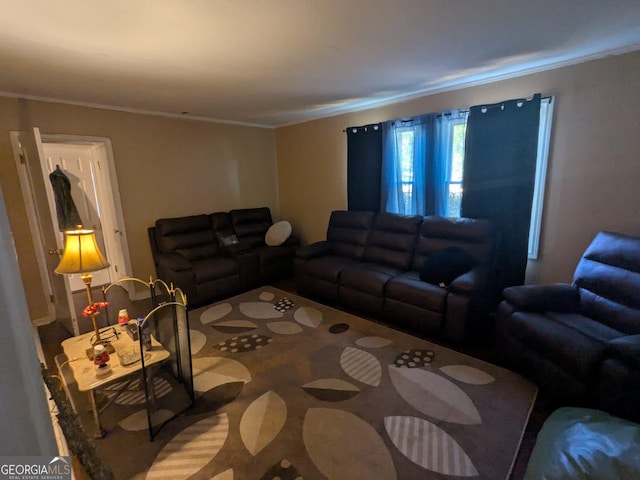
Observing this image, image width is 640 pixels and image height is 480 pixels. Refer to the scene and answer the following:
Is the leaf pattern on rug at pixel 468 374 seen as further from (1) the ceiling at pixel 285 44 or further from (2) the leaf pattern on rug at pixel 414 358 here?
(1) the ceiling at pixel 285 44

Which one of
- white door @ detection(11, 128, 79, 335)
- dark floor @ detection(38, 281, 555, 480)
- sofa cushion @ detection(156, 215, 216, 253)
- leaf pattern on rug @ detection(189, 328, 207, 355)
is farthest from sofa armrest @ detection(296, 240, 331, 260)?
white door @ detection(11, 128, 79, 335)

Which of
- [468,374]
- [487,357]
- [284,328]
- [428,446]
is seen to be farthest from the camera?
[284,328]

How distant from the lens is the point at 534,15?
178 cm

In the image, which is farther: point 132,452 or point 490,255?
point 490,255

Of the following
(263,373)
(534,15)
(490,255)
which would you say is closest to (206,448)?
(263,373)

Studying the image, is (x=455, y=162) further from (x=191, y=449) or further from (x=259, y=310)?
(x=191, y=449)

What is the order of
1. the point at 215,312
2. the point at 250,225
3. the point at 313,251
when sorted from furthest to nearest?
the point at 250,225, the point at 313,251, the point at 215,312

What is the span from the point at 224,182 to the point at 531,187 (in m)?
4.03

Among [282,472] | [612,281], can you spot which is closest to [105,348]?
[282,472]

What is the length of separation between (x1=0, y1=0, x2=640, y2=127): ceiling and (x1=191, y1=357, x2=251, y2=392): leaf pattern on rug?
2.38 meters

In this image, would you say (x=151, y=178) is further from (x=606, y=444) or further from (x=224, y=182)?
(x=606, y=444)

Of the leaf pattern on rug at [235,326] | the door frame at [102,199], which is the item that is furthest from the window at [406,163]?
the door frame at [102,199]

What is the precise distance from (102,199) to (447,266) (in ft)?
14.5

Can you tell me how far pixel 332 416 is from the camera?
193cm
